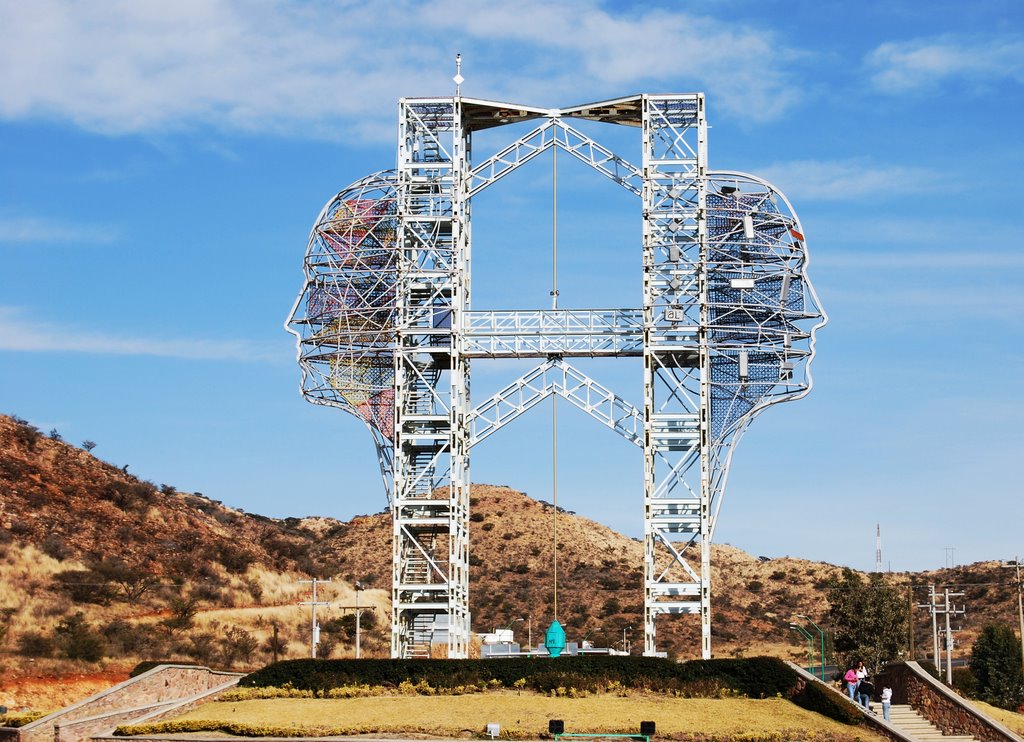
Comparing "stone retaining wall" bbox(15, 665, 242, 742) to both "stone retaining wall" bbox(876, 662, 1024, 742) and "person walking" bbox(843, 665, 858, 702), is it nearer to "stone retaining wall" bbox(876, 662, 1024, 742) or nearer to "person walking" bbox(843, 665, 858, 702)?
"person walking" bbox(843, 665, 858, 702)

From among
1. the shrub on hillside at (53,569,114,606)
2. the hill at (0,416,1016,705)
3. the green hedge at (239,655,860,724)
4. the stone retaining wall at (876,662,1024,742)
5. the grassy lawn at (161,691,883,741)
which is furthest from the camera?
the shrub on hillside at (53,569,114,606)

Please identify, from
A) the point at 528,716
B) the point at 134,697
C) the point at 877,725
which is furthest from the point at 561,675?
the point at 134,697

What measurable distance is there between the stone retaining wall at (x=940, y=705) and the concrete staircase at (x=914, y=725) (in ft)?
0.55

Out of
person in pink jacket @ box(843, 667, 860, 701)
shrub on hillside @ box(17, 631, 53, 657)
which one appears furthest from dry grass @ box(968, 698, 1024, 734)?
shrub on hillside @ box(17, 631, 53, 657)

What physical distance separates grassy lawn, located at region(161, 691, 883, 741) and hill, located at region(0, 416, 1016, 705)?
11288 mm

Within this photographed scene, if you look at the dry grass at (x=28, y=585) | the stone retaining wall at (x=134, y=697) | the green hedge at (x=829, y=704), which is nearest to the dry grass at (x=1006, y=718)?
the green hedge at (x=829, y=704)

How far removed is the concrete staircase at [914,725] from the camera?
1507 inches

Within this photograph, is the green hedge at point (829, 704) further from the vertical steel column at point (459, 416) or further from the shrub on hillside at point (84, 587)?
the shrub on hillside at point (84, 587)

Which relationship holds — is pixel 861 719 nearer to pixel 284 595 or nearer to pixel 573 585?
pixel 284 595

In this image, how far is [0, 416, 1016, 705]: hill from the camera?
6138 cm

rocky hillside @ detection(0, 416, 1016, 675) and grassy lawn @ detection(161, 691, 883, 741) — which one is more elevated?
rocky hillside @ detection(0, 416, 1016, 675)

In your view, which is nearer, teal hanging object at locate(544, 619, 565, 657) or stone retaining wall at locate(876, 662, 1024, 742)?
stone retaining wall at locate(876, 662, 1024, 742)

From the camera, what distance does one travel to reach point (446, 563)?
50.3m

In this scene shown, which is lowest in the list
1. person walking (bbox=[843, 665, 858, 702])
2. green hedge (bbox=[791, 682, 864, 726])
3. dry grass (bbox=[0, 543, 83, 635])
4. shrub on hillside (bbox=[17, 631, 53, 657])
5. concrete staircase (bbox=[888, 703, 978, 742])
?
concrete staircase (bbox=[888, 703, 978, 742])
